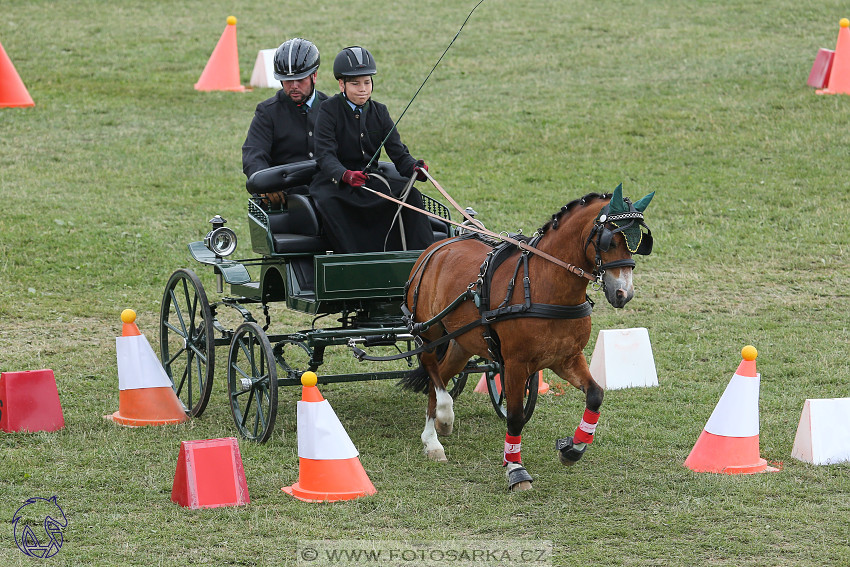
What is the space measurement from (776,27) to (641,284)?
10755 millimetres

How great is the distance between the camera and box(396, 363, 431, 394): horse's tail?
23.0 ft

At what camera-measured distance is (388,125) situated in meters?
7.44

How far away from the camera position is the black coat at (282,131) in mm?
7746

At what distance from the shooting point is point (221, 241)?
730cm

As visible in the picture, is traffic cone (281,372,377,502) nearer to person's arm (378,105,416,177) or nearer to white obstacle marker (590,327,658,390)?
person's arm (378,105,416,177)

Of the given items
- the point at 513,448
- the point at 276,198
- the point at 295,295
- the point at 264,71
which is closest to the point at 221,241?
the point at 276,198

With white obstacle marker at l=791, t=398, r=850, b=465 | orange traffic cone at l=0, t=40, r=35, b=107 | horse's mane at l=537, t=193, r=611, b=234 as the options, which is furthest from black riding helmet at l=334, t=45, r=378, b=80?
orange traffic cone at l=0, t=40, r=35, b=107

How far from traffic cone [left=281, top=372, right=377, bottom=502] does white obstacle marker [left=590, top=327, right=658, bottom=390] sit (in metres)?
2.79

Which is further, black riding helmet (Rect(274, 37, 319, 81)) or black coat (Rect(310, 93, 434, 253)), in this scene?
black riding helmet (Rect(274, 37, 319, 81))

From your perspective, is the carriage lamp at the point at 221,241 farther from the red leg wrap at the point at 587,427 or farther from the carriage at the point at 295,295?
the red leg wrap at the point at 587,427

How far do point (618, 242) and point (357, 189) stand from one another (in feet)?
7.23

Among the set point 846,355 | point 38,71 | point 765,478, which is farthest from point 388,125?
point 38,71

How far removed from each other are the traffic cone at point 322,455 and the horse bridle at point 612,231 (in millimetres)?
1588

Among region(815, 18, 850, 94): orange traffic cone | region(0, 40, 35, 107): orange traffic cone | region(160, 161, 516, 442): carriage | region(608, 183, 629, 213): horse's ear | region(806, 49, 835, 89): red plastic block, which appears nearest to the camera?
region(608, 183, 629, 213): horse's ear
